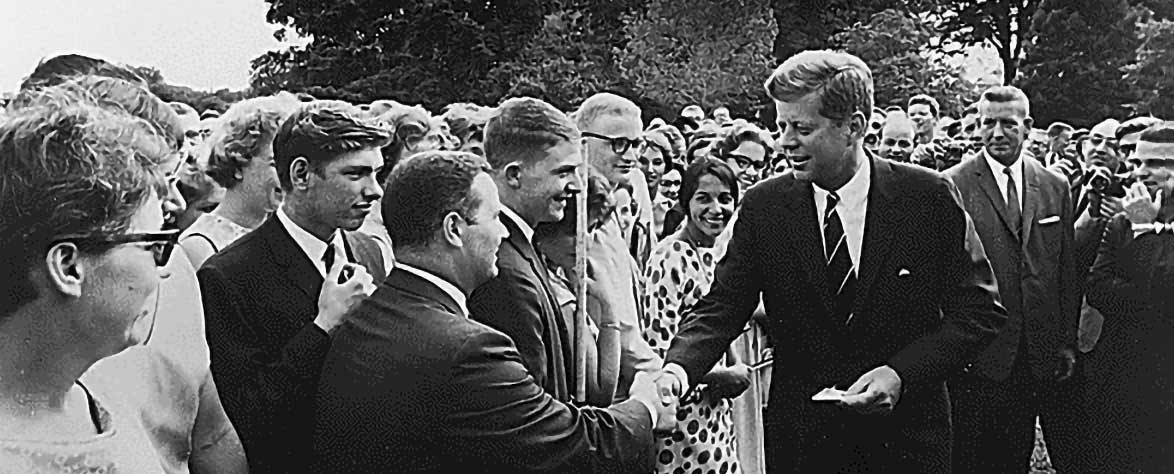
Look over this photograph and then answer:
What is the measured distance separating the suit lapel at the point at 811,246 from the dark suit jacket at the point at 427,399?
52.1 inches

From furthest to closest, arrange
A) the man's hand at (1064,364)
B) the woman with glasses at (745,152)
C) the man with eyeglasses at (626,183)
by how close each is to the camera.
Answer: the woman with glasses at (745,152), the man's hand at (1064,364), the man with eyeglasses at (626,183)

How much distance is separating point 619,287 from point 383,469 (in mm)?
1705

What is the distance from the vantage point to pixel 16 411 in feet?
6.09

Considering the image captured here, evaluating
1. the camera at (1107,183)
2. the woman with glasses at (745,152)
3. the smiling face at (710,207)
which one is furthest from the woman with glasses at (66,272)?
the woman with glasses at (745,152)

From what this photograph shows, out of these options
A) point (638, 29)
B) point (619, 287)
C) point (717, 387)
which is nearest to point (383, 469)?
point (619, 287)

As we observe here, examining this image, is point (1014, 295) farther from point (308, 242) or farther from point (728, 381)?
point (308, 242)

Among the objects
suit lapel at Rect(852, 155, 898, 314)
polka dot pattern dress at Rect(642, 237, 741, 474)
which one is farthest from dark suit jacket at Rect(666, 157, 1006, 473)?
polka dot pattern dress at Rect(642, 237, 741, 474)

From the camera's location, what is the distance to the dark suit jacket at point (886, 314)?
13.4 feet

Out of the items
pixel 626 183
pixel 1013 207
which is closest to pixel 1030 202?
pixel 1013 207

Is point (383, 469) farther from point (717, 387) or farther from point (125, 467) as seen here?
point (717, 387)

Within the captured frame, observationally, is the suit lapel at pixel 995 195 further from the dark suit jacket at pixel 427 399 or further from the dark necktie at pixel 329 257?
the dark suit jacket at pixel 427 399

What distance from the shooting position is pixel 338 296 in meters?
3.42

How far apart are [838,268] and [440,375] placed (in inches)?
65.0

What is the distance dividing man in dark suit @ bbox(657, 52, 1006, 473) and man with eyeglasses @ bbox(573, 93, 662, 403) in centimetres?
31
